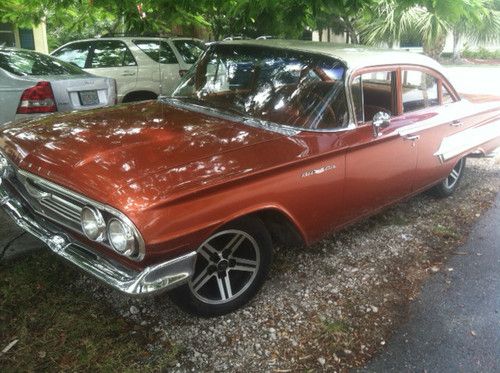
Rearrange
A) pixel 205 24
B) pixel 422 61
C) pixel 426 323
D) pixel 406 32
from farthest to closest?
pixel 406 32
pixel 205 24
pixel 422 61
pixel 426 323

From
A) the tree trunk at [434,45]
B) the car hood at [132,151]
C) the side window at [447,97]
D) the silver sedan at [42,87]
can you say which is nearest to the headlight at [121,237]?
the car hood at [132,151]

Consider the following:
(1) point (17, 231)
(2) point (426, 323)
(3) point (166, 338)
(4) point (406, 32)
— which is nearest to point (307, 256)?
(2) point (426, 323)

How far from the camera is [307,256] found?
13.0ft

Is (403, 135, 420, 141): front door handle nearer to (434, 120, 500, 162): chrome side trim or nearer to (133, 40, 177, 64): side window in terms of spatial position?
(434, 120, 500, 162): chrome side trim

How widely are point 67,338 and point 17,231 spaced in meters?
1.57

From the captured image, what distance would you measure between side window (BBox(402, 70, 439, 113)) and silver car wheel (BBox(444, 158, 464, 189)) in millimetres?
1129

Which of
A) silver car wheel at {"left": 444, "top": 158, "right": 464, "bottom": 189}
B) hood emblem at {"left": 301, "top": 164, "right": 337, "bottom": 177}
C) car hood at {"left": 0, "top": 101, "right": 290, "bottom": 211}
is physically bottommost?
silver car wheel at {"left": 444, "top": 158, "right": 464, "bottom": 189}

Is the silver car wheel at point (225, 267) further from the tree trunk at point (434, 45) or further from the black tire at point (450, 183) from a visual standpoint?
the tree trunk at point (434, 45)

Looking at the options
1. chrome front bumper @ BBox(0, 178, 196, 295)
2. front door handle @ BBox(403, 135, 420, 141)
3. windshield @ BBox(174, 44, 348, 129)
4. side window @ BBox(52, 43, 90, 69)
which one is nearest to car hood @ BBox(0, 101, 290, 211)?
windshield @ BBox(174, 44, 348, 129)

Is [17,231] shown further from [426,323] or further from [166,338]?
[426,323]

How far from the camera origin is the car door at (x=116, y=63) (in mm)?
8078

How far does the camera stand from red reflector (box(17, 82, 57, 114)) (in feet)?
17.3

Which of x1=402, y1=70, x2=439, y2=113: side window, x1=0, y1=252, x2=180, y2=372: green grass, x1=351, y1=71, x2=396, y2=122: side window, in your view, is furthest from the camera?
x1=402, y1=70, x2=439, y2=113: side window

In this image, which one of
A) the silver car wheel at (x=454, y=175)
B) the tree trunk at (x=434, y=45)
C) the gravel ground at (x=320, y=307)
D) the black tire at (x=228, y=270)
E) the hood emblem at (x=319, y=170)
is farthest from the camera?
the tree trunk at (x=434, y=45)
